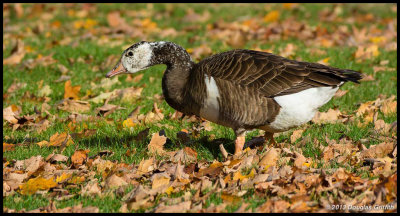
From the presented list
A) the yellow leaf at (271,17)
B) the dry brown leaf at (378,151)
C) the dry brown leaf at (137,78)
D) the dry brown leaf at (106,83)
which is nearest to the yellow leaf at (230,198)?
the dry brown leaf at (378,151)

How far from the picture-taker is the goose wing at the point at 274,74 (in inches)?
238

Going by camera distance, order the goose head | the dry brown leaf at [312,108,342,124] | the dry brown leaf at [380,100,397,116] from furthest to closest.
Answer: the dry brown leaf at [380,100,397,116], the dry brown leaf at [312,108,342,124], the goose head

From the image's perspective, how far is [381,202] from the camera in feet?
15.6

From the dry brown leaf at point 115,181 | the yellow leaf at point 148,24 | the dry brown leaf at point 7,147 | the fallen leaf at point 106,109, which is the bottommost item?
the dry brown leaf at point 115,181

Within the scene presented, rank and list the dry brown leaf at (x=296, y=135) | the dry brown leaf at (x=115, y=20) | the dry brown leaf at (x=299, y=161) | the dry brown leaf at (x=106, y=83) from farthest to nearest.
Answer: the dry brown leaf at (x=115, y=20), the dry brown leaf at (x=106, y=83), the dry brown leaf at (x=296, y=135), the dry brown leaf at (x=299, y=161)

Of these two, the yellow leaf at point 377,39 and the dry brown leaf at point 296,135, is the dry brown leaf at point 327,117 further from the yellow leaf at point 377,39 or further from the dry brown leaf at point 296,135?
the yellow leaf at point 377,39

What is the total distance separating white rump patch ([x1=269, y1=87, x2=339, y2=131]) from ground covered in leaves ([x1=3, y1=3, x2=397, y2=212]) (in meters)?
0.33

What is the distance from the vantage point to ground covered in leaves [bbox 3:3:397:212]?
16.4ft

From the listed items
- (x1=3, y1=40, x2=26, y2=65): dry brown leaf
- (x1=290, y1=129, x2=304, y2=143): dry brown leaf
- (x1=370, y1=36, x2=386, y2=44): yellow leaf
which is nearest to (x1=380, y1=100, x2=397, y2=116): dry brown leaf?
(x1=290, y1=129, x2=304, y2=143): dry brown leaf

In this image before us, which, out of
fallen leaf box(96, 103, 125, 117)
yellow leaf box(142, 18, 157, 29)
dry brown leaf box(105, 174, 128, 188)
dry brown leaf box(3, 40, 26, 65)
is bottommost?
dry brown leaf box(105, 174, 128, 188)

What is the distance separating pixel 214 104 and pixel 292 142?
1185 millimetres

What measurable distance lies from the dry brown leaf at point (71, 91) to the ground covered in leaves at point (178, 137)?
0.12 feet

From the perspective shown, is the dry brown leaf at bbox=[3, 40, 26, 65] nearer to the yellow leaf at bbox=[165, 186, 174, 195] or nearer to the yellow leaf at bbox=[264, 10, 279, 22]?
the yellow leaf at bbox=[264, 10, 279, 22]

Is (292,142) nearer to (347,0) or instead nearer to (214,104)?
(214,104)
